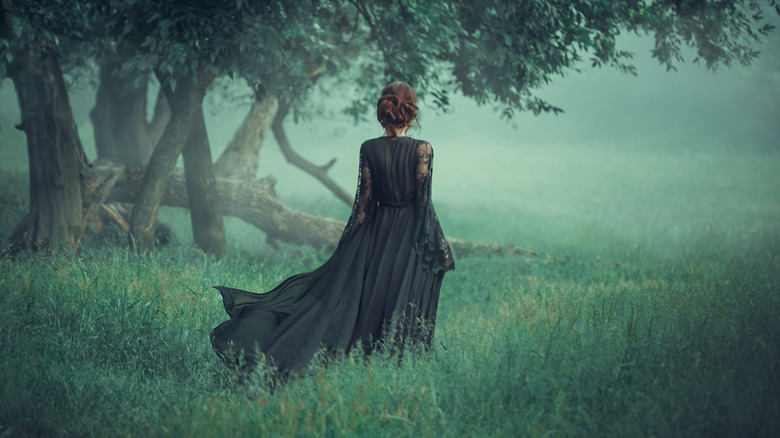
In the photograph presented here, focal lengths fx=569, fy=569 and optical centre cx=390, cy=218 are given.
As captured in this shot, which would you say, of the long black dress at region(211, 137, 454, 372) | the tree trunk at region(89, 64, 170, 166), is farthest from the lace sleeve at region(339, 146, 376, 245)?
the tree trunk at region(89, 64, 170, 166)

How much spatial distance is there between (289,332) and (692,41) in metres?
9.08

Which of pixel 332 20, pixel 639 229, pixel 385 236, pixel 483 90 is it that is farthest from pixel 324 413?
pixel 639 229

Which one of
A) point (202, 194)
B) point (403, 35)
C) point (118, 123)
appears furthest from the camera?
point (118, 123)

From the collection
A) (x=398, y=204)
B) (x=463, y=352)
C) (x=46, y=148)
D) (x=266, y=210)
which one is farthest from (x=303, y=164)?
(x=463, y=352)

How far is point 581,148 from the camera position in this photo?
32.4 metres

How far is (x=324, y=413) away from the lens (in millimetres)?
3727

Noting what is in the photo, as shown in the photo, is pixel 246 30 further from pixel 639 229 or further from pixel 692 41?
pixel 639 229

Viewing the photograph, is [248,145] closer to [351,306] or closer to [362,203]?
[362,203]

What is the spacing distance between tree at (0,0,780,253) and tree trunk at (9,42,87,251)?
0.38ft

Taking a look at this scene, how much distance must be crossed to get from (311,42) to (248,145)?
470 centimetres

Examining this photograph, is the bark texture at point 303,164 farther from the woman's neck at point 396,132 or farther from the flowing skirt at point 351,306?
the woman's neck at point 396,132

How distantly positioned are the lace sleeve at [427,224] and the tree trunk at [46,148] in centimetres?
575

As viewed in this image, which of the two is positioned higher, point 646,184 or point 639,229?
point 646,184

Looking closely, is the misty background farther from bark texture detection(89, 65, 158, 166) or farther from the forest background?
the forest background
